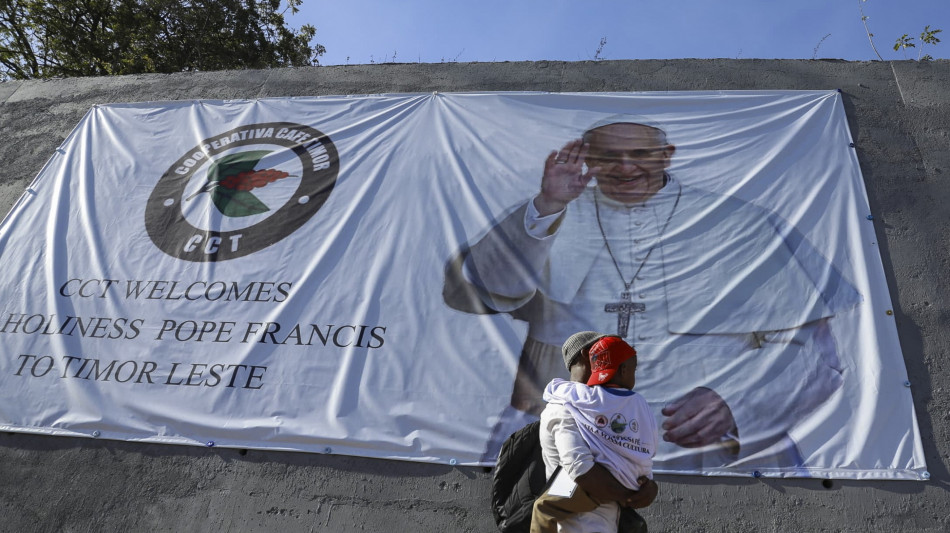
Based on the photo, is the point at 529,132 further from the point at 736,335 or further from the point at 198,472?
the point at 198,472

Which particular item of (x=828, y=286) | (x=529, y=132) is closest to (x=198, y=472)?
(x=529, y=132)

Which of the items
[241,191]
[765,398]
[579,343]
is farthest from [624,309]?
[241,191]

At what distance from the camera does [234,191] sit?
4496mm

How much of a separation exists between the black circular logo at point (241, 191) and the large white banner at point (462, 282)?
16 millimetres

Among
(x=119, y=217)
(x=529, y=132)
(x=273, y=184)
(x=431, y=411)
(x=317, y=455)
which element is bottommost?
(x=317, y=455)

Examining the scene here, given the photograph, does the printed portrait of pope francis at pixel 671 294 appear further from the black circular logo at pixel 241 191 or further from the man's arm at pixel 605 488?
the man's arm at pixel 605 488

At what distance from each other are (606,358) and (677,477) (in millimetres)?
1490

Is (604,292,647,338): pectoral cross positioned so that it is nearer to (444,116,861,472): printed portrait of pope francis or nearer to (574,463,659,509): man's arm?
(444,116,861,472): printed portrait of pope francis

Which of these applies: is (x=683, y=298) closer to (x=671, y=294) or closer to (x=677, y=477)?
(x=671, y=294)

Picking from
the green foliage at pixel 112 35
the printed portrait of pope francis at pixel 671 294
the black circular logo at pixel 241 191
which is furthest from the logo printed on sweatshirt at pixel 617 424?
the green foliage at pixel 112 35

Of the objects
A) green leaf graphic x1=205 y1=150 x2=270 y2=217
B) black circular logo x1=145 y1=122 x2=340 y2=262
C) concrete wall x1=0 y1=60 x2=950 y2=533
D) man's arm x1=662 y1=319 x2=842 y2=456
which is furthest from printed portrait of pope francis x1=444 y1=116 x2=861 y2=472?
green leaf graphic x1=205 y1=150 x2=270 y2=217

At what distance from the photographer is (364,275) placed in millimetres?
3957

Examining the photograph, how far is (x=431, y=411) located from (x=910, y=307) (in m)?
2.54

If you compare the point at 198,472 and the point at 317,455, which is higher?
the point at 317,455
